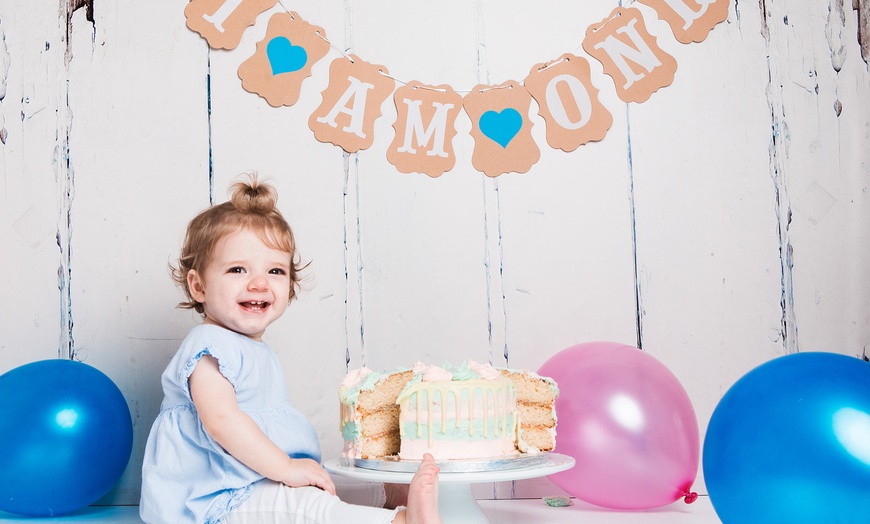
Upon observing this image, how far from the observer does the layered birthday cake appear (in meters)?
1.64

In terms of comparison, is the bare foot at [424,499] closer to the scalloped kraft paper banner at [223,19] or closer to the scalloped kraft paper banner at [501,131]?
the scalloped kraft paper banner at [501,131]

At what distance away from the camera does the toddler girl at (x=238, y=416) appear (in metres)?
1.59

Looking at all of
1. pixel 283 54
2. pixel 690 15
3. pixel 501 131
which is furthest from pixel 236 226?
pixel 690 15

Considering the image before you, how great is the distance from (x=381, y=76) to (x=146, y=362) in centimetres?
101

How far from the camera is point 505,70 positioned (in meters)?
2.36

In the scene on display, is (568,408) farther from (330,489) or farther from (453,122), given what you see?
(453,122)

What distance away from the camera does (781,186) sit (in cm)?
233

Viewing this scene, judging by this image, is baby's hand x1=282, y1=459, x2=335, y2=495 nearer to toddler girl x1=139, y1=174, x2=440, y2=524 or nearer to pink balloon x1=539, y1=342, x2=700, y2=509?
toddler girl x1=139, y1=174, x2=440, y2=524

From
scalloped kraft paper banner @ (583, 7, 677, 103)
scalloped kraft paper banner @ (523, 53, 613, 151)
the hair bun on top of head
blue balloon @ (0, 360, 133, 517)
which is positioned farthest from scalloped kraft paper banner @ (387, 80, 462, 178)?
blue balloon @ (0, 360, 133, 517)

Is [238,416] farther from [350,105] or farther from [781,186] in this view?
[781,186]

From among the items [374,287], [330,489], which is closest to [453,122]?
[374,287]

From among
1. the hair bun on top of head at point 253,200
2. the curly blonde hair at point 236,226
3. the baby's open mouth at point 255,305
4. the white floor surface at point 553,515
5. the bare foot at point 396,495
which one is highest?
the hair bun on top of head at point 253,200

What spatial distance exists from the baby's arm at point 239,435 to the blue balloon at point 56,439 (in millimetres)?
401

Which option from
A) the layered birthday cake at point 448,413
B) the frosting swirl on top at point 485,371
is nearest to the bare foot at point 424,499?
the layered birthday cake at point 448,413
